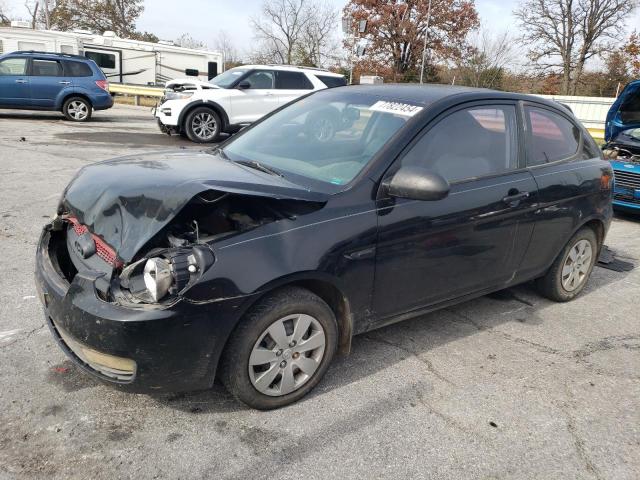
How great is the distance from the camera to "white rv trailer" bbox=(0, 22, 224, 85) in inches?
816

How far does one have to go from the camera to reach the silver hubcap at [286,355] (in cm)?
264

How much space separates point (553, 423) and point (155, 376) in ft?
6.76

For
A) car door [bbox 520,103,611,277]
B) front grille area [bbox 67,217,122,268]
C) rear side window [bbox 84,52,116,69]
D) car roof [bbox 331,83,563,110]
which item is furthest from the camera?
rear side window [bbox 84,52,116,69]

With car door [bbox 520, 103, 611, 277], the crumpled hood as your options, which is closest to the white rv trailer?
the crumpled hood

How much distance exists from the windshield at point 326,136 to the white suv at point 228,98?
8.40m

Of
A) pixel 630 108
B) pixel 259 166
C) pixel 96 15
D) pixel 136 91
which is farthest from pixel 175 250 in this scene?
pixel 96 15

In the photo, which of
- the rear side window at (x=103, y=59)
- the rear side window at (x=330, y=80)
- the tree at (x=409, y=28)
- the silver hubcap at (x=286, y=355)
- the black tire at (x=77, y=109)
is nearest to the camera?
the silver hubcap at (x=286, y=355)

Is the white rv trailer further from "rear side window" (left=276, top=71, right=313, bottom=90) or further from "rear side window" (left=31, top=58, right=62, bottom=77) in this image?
"rear side window" (left=276, top=71, right=313, bottom=90)

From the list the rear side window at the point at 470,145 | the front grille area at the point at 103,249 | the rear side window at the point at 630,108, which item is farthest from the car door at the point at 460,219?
the rear side window at the point at 630,108

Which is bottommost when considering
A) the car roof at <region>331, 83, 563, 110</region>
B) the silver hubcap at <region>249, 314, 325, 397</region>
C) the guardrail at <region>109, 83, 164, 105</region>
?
the silver hubcap at <region>249, 314, 325, 397</region>

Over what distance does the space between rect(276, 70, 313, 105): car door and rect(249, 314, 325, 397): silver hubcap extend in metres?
10.2

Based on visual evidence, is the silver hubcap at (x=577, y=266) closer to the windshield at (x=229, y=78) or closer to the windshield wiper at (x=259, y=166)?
the windshield wiper at (x=259, y=166)

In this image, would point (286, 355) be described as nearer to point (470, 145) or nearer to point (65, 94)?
point (470, 145)

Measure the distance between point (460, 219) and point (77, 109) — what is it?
1460 centimetres
